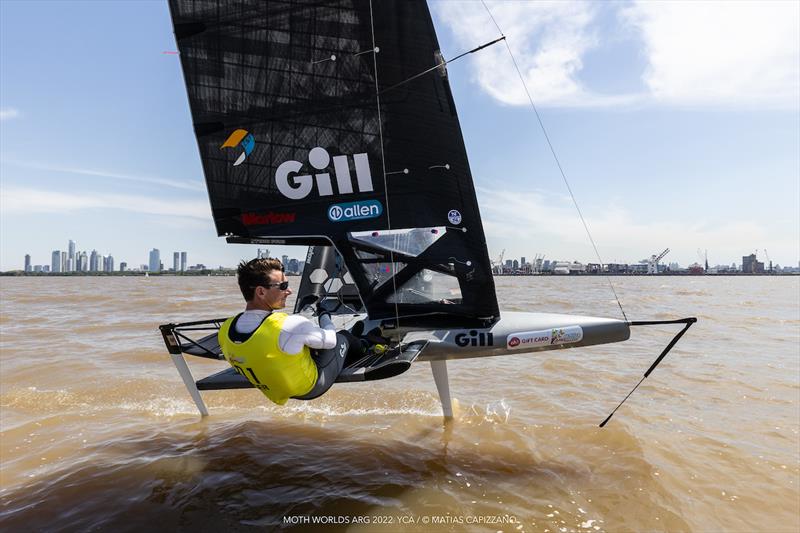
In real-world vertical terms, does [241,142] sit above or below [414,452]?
above

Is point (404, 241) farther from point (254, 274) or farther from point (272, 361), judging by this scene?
point (272, 361)

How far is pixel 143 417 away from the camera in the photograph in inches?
197

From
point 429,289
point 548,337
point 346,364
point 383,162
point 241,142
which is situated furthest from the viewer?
point 241,142

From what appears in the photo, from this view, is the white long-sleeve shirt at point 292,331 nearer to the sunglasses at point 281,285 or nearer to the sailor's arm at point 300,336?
the sailor's arm at point 300,336

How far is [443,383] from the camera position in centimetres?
483

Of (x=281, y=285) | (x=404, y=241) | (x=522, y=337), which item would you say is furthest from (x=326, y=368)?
(x=522, y=337)

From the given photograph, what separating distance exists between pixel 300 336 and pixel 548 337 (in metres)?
2.26

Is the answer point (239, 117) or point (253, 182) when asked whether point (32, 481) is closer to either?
point (253, 182)

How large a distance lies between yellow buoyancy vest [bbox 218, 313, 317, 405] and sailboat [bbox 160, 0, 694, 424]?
1276 mm

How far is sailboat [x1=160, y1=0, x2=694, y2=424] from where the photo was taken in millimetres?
4027

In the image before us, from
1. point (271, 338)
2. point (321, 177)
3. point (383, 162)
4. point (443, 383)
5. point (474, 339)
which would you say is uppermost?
point (383, 162)

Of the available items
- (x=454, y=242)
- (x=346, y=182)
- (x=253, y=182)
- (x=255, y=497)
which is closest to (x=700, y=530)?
(x=454, y=242)

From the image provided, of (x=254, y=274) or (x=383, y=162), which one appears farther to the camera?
(x=383, y=162)

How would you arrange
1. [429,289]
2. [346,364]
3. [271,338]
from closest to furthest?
[271,338] < [346,364] < [429,289]
